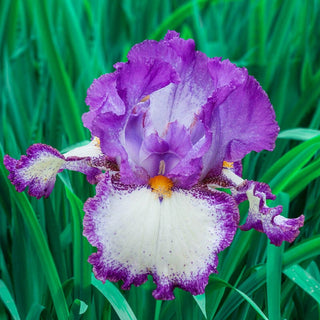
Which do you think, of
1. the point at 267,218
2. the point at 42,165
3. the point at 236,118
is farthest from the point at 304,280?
the point at 42,165

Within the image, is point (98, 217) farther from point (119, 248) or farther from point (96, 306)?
→ point (96, 306)

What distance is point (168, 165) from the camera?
2.35 ft

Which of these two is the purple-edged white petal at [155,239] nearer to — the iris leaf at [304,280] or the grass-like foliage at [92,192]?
the grass-like foliage at [92,192]

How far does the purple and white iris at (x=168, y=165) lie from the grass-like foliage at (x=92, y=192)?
0.30 feet

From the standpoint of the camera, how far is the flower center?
0.69 meters

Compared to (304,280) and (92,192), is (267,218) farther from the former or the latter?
(92,192)

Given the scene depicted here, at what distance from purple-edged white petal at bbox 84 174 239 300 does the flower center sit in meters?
0.01

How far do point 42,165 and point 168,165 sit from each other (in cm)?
19

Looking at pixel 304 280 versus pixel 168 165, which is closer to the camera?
pixel 168 165

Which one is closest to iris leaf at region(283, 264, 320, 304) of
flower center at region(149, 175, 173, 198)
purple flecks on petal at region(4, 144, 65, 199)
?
flower center at region(149, 175, 173, 198)

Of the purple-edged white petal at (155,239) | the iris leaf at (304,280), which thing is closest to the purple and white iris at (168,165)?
the purple-edged white petal at (155,239)

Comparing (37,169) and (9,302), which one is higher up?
(37,169)

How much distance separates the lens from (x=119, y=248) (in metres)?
0.65

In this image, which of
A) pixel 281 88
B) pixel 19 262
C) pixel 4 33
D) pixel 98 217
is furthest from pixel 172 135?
pixel 4 33
